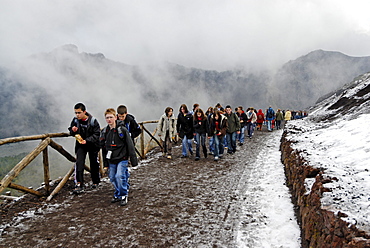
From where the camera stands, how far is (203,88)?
168125mm

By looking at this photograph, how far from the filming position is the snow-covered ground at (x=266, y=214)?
3.24 meters

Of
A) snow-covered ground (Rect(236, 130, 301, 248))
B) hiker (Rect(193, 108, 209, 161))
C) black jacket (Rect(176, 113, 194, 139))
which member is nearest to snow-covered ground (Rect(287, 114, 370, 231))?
snow-covered ground (Rect(236, 130, 301, 248))

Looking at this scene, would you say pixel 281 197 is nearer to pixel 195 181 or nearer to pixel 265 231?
pixel 265 231

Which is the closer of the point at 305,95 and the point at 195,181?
the point at 195,181

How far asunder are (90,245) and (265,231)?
8.41ft

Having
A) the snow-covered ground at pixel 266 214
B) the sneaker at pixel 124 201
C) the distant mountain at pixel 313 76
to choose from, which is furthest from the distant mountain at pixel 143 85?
the snow-covered ground at pixel 266 214

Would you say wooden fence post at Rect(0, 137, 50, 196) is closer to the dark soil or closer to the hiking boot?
the dark soil

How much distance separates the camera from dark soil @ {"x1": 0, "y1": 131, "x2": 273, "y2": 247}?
337 centimetres

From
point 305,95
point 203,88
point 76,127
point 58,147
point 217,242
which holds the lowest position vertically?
point 217,242

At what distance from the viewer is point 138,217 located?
412cm

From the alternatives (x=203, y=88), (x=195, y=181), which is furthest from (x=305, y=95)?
(x=195, y=181)

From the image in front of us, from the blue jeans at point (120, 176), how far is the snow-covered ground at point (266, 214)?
2.38 meters

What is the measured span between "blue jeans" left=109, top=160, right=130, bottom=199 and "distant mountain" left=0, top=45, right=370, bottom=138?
132 metres

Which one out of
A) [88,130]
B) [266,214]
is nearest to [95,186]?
[88,130]
